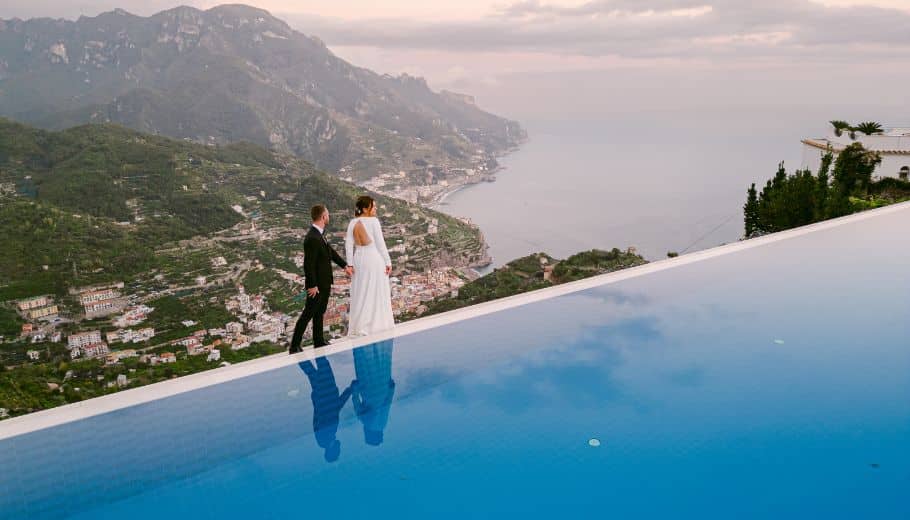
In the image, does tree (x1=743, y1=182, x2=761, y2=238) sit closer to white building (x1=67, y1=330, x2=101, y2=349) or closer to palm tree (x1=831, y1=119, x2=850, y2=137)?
palm tree (x1=831, y1=119, x2=850, y2=137)

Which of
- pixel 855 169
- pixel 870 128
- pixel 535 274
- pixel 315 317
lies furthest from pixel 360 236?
pixel 535 274

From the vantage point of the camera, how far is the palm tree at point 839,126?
22641 mm

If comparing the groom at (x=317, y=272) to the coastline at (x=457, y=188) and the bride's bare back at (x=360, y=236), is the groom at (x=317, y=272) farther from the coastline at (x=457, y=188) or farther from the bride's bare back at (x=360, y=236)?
the coastline at (x=457, y=188)

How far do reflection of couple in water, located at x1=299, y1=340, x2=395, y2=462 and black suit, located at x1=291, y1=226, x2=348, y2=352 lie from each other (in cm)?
44

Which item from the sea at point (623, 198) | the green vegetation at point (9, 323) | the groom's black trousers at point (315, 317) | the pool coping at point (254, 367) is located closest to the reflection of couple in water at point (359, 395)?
the pool coping at point (254, 367)

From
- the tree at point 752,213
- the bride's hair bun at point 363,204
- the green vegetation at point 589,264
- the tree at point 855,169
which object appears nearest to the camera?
the bride's hair bun at point 363,204

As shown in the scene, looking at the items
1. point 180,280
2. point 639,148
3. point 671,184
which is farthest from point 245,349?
point 639,148

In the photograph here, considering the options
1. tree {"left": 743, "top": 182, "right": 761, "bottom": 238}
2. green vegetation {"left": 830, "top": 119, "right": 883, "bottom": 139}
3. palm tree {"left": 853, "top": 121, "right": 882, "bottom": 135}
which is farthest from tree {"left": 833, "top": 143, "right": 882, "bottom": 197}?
green vegetation {"left": 830, "top": 119, "right": 883, "bottom": 139}

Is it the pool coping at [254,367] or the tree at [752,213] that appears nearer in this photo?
the pool coping at [254,367]

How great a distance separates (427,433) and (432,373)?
0.73 metres

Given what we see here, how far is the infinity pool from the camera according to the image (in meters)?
2.70

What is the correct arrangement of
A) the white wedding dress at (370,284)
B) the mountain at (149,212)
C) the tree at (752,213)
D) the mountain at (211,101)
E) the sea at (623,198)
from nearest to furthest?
the white wedding dress at (370,284), the tree at (752,213), the mountain at (149,212), the sea at (623,198), the mountain at (211,101)

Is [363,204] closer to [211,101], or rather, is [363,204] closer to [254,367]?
[254,367]

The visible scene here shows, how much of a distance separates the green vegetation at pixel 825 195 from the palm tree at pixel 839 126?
1.86m
